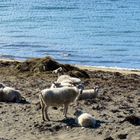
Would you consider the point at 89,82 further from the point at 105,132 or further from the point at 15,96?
the point at 105,132

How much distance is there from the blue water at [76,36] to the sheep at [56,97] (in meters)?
17.2

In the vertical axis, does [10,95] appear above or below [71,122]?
A: above

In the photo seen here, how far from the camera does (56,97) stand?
1599cm

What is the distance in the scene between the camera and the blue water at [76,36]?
37.4 m

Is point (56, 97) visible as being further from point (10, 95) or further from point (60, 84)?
point (10, 95)

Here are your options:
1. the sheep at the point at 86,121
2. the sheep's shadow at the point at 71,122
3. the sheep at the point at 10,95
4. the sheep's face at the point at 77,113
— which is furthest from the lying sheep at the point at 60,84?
the sheep at the point at 86,121

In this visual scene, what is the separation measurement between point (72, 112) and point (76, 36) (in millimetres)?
32186

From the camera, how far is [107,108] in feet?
58.2

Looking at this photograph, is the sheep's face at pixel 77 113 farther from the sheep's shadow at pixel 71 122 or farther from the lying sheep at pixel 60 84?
the lying sheep at pixel 60 84

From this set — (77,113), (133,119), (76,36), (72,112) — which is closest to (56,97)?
(77,113)

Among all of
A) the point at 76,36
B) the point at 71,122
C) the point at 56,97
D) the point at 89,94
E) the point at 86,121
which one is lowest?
the point at 71,122

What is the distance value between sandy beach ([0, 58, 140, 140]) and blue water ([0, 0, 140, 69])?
11.0 meters

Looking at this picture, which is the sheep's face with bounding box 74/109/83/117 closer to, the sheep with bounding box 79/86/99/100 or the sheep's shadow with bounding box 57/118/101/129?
A: the sheep's shadow with bounding box 57/118/101/129

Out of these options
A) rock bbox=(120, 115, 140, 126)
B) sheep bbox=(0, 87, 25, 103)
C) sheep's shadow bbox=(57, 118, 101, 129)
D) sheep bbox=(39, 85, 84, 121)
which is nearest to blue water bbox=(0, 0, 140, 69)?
sheep bbox=(0, 87, 25, 103)
